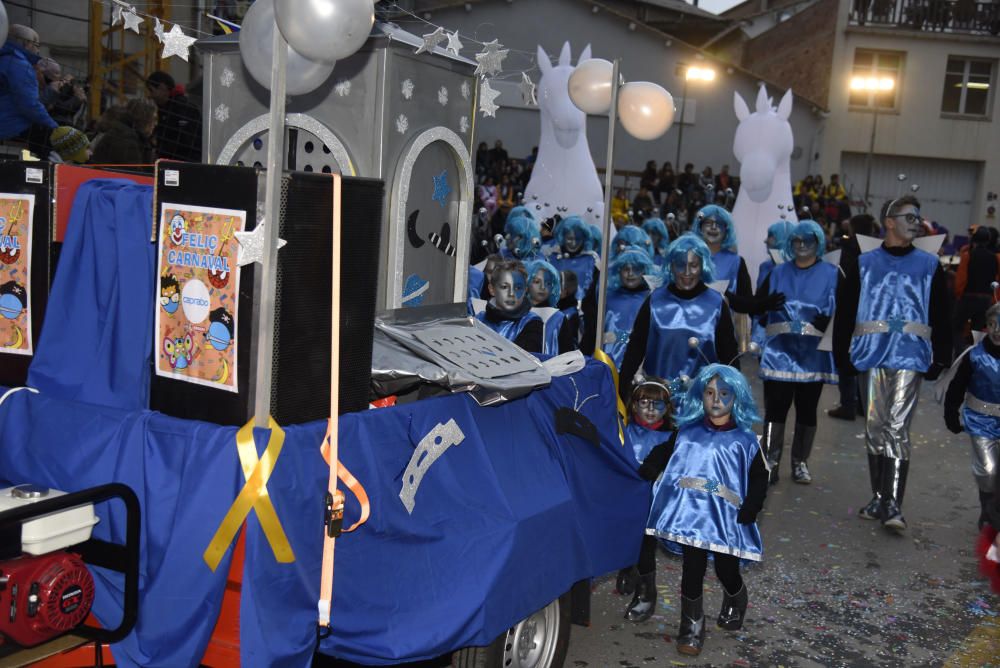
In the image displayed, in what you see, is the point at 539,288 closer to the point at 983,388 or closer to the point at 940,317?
the point at 940,317

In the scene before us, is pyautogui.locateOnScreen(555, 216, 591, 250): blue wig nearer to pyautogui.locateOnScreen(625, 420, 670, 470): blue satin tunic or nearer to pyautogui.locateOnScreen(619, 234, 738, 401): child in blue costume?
pyautogui.locateOnScreen(619, 234, 738, 401): child in blue costume

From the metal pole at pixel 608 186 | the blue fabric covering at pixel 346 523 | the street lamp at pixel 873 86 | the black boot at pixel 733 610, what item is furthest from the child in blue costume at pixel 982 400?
the street lamp at pixel 873 86

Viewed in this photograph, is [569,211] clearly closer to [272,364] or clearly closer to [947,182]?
[272,364]

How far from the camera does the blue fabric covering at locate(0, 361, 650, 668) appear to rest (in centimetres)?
260

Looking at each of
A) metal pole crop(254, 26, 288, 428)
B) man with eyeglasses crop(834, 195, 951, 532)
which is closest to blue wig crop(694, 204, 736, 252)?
man with eyeglasses crop(834, 195, 951, 532)

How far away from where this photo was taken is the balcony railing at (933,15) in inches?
1143

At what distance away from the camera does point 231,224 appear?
262 centimetres

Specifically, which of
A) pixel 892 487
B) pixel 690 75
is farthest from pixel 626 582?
pixel 690 75

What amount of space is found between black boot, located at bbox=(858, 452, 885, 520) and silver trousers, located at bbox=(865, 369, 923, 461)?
0.26 ft

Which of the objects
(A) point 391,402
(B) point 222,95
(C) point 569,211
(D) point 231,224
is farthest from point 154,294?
(C) point 569,211

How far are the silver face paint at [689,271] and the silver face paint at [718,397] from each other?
1.53 m

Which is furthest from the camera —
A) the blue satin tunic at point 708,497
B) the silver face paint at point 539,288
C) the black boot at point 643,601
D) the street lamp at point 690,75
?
the street lamp at point 690,75

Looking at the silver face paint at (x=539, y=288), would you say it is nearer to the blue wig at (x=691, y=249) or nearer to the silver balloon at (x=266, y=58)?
the blue wig at (x=691, y=249)

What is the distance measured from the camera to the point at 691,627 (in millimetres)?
4484
